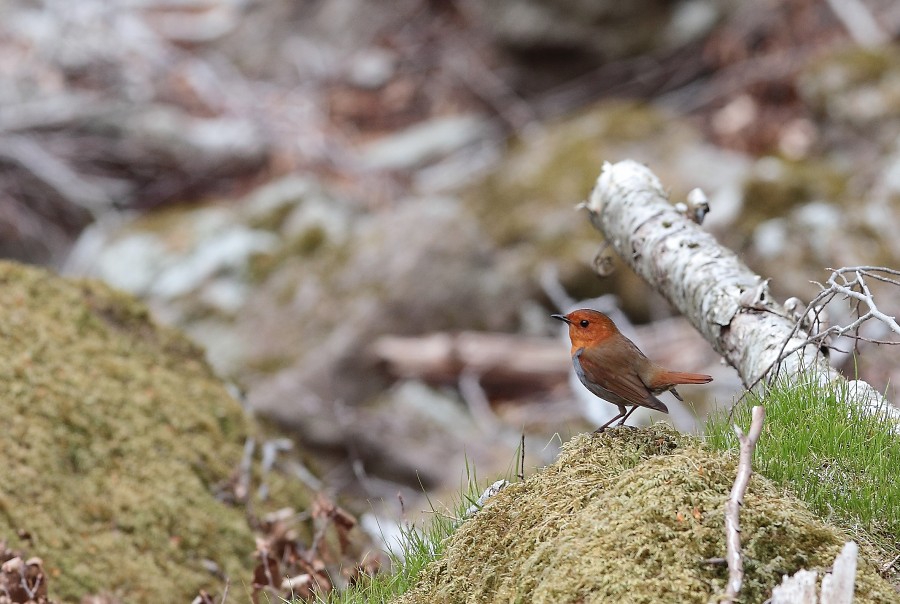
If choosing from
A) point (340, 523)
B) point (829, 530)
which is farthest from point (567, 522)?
point (340, 523)

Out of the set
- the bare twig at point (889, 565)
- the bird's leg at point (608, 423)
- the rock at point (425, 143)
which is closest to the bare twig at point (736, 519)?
the bare twig at point (889, 565)

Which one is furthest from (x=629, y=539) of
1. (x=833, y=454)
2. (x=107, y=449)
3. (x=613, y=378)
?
(x=107, y=449)

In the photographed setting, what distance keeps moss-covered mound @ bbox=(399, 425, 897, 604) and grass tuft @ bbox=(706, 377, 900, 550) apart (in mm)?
174

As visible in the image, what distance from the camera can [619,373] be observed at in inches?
139

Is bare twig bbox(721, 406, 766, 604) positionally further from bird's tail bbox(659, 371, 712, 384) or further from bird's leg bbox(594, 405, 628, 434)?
bird's tail bbox(659, 371, 712, 384)

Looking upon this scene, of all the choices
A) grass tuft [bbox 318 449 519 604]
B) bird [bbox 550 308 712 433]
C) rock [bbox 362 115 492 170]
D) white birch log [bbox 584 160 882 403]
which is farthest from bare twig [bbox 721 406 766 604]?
rock [bbox 362 115 492 170]

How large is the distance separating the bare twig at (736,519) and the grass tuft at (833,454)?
56 centimetres

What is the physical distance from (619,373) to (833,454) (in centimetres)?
93

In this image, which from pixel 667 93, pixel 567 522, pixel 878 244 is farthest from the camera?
pixel 667 93

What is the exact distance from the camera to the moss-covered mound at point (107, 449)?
11.8 feet

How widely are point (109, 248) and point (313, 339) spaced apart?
12.6ft

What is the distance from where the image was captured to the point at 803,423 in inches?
110

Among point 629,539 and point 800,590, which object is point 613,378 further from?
point 800,590

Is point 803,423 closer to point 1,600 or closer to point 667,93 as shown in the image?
point 1,600
